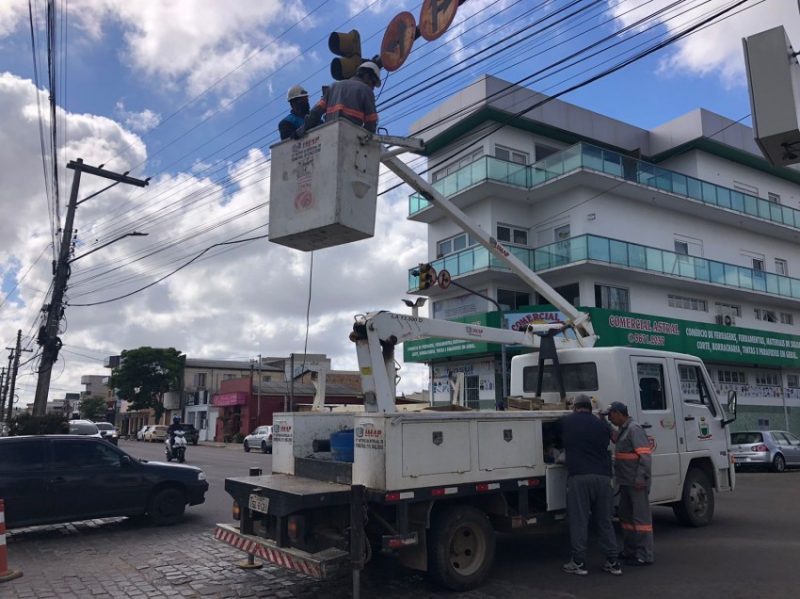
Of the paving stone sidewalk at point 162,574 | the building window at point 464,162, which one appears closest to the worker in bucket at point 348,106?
the paving stone sidewalk at point 162,574

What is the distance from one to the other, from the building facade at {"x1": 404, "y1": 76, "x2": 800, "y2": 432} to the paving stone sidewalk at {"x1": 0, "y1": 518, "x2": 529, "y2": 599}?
17.7m

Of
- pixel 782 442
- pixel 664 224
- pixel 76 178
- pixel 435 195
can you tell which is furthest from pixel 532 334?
pixel 664 224

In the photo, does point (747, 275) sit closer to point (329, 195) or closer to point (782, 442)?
point (782, 442)

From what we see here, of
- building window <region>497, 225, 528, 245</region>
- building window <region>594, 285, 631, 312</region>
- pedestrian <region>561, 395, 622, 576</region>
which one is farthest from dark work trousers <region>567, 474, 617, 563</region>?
building window <region>497, 225, 528, 245</region>

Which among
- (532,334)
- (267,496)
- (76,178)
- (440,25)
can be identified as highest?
(76,178)

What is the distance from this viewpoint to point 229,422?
49.2m

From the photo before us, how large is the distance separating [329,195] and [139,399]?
56.5m

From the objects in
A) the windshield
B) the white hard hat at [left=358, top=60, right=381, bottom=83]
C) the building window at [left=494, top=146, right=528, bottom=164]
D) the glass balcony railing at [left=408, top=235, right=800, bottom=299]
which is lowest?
the windshield

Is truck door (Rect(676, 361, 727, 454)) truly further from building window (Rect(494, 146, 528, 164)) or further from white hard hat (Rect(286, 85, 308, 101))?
building window (Rect(494, 146, 528, 164))

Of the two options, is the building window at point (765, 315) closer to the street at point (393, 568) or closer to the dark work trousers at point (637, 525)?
the street at point (393, 568)

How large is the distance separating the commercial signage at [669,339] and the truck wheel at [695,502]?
13.6 metres

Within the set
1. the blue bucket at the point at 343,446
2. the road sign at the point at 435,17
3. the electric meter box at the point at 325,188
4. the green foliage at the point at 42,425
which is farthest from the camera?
the green foliage at the point at 42,425

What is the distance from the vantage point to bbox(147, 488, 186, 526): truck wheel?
10.1 meters

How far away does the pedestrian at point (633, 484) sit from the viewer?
7.25 m
